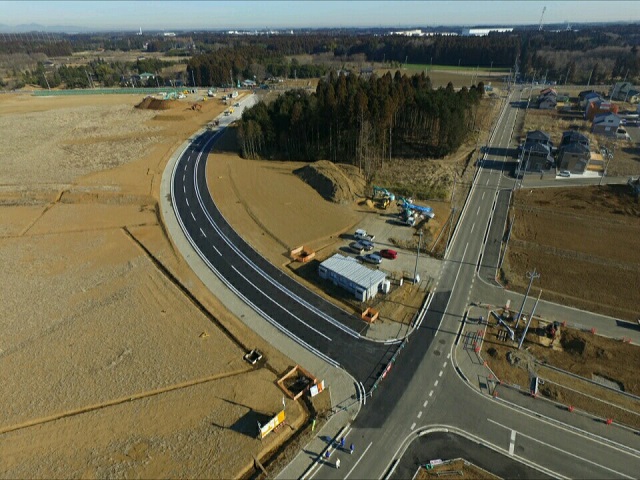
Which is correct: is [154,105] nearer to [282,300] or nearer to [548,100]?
[282,300]

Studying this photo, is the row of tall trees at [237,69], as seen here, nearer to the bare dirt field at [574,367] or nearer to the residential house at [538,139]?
the residential house at [538,139]

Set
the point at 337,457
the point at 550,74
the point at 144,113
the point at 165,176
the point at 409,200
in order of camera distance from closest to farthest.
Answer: the point at 337,457
the point at 409,200
the point at 165,176
the point at 144,113
the point at 550,74

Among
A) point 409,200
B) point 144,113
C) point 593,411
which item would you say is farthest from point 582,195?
point 144,113

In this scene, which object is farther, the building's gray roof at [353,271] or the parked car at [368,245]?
the parked car at [368,245]

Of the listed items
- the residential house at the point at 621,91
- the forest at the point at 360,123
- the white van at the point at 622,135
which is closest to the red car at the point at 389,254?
the forest at the point at 360,123

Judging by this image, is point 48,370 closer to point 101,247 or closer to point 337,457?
point 101,247

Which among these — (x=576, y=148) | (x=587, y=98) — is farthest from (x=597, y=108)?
(x=576, y=148)

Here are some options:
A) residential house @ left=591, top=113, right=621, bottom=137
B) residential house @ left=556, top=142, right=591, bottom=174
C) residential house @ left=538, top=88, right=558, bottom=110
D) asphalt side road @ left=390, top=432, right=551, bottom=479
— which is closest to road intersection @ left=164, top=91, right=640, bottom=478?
asphalt side road @ left=390, top=432, right=551, bottom=479
